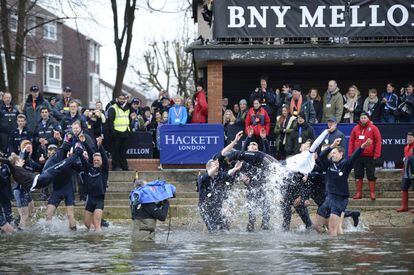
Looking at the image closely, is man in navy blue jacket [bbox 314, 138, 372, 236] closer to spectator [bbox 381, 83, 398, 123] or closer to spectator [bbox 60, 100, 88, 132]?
spectator [bbox 381, 83, 398, 123]

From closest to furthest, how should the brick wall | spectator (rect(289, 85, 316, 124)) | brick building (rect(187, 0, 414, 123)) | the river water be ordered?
1. the river water
2. spectator (rect(289, 85, 316, 124))
3. brick building (rect(187, 0, 414, 123))
4. the brick wall

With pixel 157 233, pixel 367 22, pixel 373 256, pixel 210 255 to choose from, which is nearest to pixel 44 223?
pixel 157 233

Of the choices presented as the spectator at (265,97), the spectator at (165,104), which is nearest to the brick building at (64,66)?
the spectator at (165,104)

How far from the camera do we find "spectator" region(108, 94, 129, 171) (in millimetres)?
23891

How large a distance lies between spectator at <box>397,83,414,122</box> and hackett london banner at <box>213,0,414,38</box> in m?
2.21

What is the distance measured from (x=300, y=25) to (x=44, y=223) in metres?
8.86

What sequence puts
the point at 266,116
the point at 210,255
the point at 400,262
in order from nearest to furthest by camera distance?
the point at 400,262, the point at 210,255, the point at 266,116

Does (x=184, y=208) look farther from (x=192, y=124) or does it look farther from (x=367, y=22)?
(x=367, y=22)

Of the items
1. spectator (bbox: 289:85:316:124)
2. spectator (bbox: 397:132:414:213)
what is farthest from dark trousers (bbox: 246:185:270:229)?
spectator (bbox: 289:85:316:124)

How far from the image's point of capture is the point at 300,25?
25.2 metres

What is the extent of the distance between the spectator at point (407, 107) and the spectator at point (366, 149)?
7.48 ft

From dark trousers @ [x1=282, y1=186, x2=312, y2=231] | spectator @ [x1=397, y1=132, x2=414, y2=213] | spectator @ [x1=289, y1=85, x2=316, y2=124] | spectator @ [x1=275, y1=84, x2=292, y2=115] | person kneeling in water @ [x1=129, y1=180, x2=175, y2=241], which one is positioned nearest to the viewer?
person kneeling in water @ [x1=129, y1=180, x2=175, y2=241]

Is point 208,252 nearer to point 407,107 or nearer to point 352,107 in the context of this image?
point 352,107

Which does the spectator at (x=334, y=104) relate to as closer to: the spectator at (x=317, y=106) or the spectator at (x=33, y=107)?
the spectator at (x=317, y=106)
